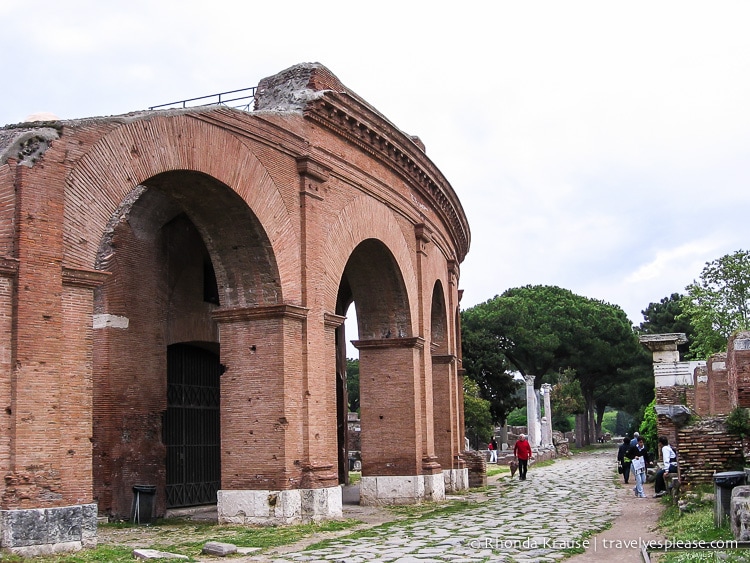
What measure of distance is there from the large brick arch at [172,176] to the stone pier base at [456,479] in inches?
318

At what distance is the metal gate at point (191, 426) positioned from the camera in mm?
13656

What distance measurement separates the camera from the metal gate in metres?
13.7

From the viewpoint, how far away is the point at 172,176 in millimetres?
10383

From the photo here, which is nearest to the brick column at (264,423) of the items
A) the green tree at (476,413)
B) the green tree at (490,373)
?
the green tree at (476,413)

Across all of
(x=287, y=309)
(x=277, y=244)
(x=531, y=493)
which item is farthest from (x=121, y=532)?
(x=531, y=493)

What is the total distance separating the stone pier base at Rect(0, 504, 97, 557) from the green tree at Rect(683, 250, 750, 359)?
2943cm

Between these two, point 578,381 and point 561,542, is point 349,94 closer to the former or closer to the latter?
point 561,542

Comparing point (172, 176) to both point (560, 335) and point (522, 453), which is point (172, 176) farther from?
point (560, 335)

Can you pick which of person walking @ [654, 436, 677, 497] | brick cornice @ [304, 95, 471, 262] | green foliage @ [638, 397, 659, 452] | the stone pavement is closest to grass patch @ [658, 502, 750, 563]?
the stone pavement

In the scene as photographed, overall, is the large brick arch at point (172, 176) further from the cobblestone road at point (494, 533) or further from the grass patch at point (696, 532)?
the grass patch at point (696, 532)

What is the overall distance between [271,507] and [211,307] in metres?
4.44

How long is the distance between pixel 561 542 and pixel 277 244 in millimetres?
5365

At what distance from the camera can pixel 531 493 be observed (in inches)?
670

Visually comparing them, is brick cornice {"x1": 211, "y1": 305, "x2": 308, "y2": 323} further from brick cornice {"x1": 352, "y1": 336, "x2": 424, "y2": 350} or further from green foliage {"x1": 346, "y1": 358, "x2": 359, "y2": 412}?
green foliage {"x1": 346, "y1": 358, "x2": 359, "y2": 412}
